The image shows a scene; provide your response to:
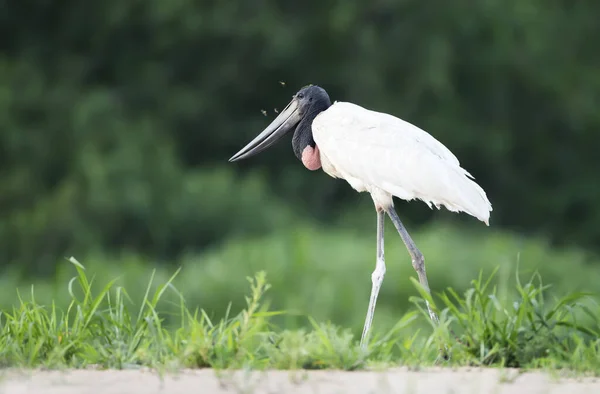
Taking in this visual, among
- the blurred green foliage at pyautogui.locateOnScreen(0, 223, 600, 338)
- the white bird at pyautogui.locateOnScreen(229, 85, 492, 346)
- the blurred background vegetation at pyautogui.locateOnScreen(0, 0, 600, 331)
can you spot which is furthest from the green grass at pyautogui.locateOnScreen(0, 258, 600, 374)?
the blurred background vegetation at pyautogui.locateOnScreen(0, 0, 600, 331)

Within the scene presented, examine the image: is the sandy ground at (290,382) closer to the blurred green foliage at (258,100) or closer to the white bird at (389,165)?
the white bird at (389,165)

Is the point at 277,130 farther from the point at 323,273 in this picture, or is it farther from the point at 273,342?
the point at 323,273

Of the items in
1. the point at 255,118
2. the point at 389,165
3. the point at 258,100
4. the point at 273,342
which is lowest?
the point at 255,118

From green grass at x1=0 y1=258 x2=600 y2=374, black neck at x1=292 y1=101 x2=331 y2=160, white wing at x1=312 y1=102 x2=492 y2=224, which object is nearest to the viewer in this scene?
green grass at x1=0 y1=258 x2=600 y2=374

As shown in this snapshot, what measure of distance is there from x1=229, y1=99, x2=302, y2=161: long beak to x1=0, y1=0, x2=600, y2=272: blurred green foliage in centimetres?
897

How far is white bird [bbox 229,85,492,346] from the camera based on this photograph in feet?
18.2

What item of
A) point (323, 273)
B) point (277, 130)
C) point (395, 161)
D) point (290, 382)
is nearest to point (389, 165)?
point (395, 161)

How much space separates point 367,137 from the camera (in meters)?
5.80

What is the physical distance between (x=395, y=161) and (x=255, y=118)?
12461mm

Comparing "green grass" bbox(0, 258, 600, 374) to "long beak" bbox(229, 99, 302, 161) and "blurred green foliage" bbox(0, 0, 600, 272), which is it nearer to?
"long beak" bbox(229, 99, 302, 161)

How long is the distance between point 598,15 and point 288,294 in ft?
32.8

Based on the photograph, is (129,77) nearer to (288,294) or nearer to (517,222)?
(517,222)

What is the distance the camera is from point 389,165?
18.7ft

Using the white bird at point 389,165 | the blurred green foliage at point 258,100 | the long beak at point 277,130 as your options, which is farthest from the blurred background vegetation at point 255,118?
the white bird at point 389,165
